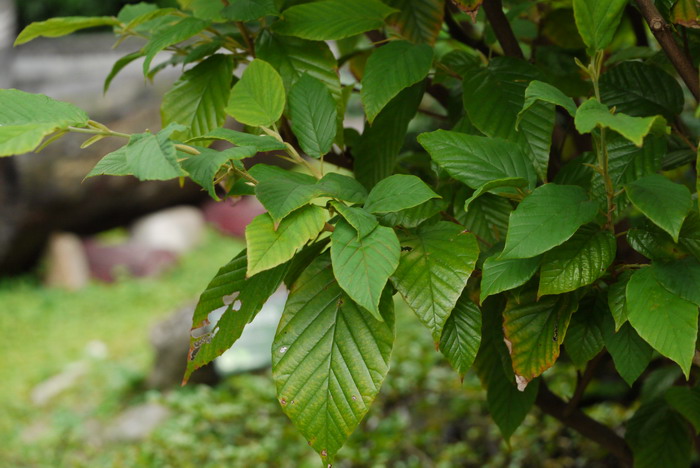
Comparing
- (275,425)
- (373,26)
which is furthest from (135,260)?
(373,26)

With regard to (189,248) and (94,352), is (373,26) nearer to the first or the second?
(94,352)

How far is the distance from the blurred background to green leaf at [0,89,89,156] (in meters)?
0.53

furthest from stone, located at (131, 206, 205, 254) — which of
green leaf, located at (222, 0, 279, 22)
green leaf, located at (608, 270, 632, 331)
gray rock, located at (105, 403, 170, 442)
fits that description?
green leaf, located at (608, 270, 632, 331)

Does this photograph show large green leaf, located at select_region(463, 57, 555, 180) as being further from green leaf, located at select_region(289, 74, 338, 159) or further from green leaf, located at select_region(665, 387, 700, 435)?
green leaf, located at select_region(665, 387, 700, 435)

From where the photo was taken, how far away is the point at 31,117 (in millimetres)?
739

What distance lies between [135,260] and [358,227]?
4.79 metres

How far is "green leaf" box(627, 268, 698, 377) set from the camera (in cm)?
74

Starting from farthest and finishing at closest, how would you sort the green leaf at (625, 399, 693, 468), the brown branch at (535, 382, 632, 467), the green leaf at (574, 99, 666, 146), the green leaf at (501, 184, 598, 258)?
the brown branch at (535, 382, 632, 467) → the green leaf at (625, 399, 693, 468) → the green leaf at (501, 184, 598, 258) → the green leaf at (574, 99, 666, 146)

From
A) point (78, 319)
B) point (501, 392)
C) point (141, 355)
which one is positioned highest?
point (501, 392)

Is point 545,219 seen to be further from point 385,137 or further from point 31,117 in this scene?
point 31,117

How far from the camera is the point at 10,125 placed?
2.33 ft

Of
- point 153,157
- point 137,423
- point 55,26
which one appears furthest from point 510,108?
point 137,423

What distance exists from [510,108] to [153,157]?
47cm

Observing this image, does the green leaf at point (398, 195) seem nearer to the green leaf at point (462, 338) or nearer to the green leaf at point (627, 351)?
the green leaf at point (462, 338)
